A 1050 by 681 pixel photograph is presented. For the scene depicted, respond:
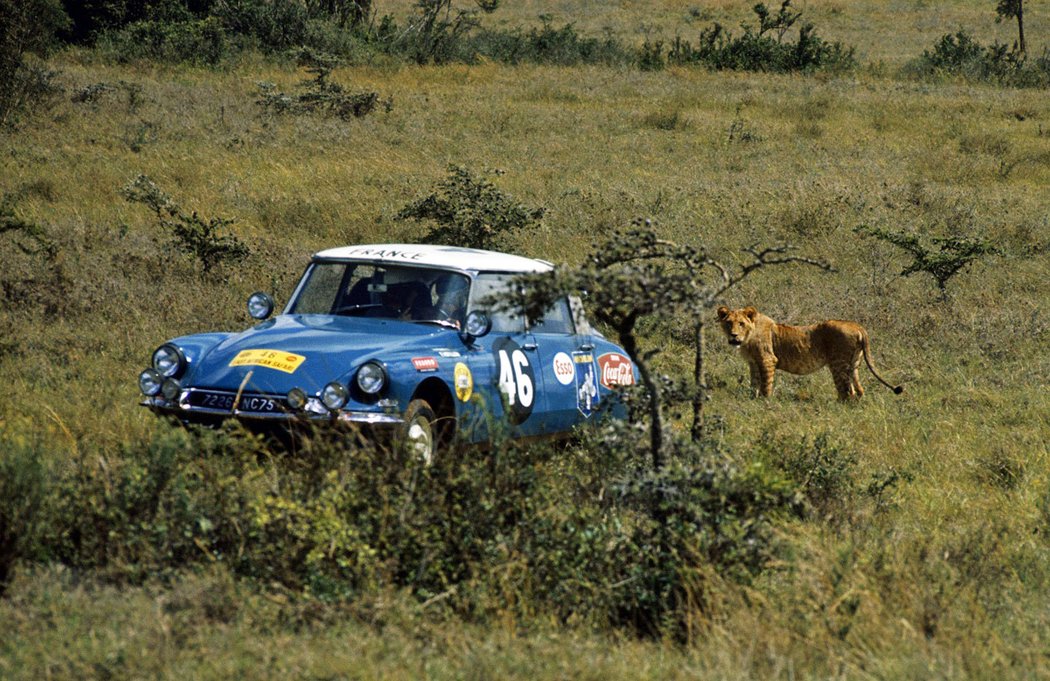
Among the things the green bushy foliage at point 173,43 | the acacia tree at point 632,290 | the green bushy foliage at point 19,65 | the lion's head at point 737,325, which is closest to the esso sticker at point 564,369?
the acacia tree at point 632,290

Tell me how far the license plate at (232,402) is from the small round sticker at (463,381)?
120 cm

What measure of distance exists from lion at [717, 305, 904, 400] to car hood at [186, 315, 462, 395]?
4.46 metres

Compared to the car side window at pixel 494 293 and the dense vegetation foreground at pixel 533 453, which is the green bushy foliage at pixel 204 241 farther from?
the car side window at pixel 494 293

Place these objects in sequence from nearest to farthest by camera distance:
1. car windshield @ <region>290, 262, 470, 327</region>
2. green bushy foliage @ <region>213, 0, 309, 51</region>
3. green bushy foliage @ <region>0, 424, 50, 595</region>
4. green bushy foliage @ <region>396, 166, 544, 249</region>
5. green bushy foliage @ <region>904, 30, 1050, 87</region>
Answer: green bushy foliage @ <region>0, 424, 50, 595</region> → car windshield @ <region>290, 262, 470, 327</region> → green bushy foliage @ <region>396, 166, 544, 249</region> → green bushy foliage @ <region>213, 0, 309, 51</region> → green bushy foliage @ <region>904, 30, 1050, 87</region>

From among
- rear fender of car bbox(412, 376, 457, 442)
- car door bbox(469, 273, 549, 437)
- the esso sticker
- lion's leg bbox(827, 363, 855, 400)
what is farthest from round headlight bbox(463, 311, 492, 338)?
lion's leg bbox(827, 363, 855, 400)

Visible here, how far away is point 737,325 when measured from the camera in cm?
1168

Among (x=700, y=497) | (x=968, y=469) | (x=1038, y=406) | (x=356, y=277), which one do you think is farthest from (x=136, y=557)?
(x=1038, y=406)

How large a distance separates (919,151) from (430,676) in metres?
23.5

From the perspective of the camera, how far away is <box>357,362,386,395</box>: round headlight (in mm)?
7086

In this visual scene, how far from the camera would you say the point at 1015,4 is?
157 feet

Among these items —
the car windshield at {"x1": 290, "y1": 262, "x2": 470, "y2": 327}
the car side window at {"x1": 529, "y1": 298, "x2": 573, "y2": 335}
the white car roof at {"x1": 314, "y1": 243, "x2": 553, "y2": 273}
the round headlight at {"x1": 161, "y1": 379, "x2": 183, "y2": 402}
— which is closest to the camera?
the round headlight at {"x1": 161, "y1": 379, "x2": 183, "y2": 402}

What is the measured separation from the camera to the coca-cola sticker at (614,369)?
9492 millimetres

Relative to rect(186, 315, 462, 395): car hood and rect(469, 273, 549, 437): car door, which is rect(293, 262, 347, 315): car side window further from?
rect(469, 273, 549, 437): car door

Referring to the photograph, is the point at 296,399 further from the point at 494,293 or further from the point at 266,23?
the point at 266,23
